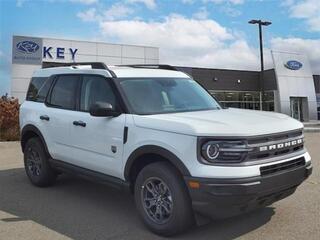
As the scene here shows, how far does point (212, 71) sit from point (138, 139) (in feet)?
130

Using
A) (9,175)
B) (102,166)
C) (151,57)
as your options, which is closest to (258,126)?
(102,166)

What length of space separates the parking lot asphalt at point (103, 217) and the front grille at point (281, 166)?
75cm

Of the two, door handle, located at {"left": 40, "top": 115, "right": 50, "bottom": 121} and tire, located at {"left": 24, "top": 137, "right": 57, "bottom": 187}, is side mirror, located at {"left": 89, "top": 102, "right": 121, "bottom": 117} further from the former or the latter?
tire, located at {"left": 24, "top": 137, "right": 57, "bottom": 187}

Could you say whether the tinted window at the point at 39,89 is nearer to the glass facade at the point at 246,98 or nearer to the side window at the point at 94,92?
the side window at the point at 94,92

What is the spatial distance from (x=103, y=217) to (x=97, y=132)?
114 centimetres

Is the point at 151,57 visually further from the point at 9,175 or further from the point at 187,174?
the point at 187,174

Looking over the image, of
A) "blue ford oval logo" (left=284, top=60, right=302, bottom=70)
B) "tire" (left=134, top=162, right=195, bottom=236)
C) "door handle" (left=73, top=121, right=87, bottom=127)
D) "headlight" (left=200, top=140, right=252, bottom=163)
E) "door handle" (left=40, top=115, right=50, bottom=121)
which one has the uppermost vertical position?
"blue ford oval logo" (left=284, top=60, right=302, bottom=70)

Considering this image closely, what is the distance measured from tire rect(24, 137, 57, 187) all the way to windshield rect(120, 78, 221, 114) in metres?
2.28

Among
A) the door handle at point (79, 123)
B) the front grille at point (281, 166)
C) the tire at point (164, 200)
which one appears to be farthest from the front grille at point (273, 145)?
the door handle at point (79, 123)

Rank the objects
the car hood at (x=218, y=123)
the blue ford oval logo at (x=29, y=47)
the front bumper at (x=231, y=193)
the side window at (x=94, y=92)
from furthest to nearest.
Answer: the blue ford oval logo at (x=29, y=47) < the side window at (x=94, y=92) < the car hood at (x=218, y=123) < the front bumper at (x=231, y=193)

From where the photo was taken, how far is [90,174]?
6285 mm

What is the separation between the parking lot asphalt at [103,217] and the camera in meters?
5.21

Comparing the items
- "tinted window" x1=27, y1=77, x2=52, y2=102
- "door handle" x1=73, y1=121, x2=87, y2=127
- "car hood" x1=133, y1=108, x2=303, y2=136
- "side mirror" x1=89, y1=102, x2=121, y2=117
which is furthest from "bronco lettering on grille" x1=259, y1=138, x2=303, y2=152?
"tinted window" x1=27, y1=77, x2=52, y2=102

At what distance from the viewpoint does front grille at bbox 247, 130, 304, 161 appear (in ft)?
15.7
